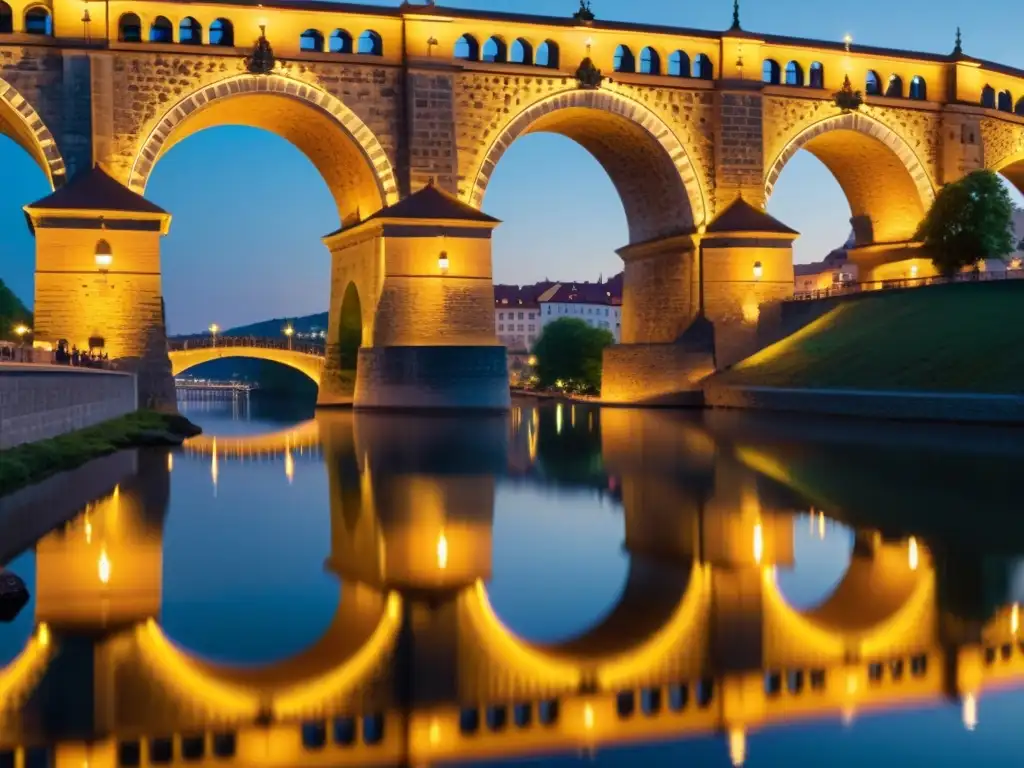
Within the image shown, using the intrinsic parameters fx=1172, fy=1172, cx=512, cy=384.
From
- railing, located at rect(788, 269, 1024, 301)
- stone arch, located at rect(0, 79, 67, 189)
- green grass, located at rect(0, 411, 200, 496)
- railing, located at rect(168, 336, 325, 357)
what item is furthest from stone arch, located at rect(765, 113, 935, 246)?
stone arch, located at rect(0, 79, 67, 189)

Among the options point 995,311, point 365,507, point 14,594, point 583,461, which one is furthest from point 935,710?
point 995,311

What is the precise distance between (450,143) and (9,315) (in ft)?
118

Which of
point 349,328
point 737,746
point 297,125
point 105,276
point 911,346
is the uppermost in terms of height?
point 297,125

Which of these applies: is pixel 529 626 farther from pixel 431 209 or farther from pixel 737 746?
pixel 431 209

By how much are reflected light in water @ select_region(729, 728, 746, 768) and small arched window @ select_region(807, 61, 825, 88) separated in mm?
43631

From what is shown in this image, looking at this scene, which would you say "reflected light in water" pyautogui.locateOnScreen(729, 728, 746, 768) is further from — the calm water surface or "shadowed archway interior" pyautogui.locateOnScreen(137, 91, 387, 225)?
"shadowed archway interior" pyautogui.locateOnScreen(137, 91, 387, 225)

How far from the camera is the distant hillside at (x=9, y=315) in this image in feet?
198

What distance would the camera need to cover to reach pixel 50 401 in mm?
20109

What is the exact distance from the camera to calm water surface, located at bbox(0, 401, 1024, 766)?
6398 mm

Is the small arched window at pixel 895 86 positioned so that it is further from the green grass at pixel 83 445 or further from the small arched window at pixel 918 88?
the green grass at pixel 83 445

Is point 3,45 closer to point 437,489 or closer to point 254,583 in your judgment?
point 437,489

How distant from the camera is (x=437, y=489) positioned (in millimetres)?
17547

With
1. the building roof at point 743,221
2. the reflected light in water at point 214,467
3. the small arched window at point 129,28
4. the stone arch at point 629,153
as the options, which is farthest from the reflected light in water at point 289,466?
the building roof at point 743,221

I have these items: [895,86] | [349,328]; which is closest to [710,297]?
[895,86]
